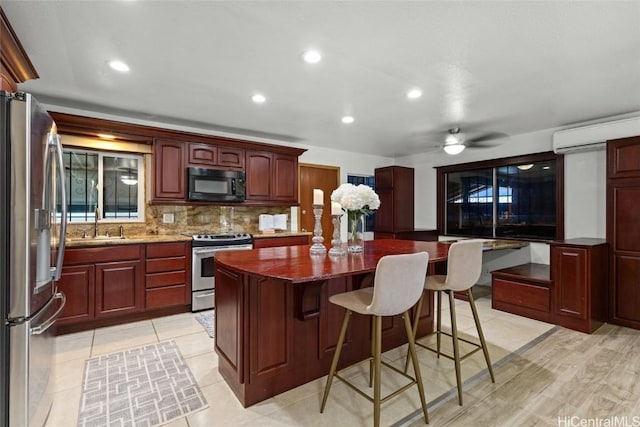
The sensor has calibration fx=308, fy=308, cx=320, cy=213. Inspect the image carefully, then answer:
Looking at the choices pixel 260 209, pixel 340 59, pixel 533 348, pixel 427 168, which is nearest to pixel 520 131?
pixel 427 168

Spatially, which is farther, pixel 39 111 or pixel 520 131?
pixel 520 131

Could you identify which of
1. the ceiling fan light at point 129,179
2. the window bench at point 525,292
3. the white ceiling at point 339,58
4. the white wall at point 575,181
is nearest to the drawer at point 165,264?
the ceiling fan light at point 129,179

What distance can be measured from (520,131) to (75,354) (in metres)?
5.79

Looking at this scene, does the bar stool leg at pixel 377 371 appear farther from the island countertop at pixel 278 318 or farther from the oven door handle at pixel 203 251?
the oven door handle at pixel 203 251

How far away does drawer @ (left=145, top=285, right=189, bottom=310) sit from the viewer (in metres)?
3.44

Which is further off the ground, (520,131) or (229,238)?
(520,131)

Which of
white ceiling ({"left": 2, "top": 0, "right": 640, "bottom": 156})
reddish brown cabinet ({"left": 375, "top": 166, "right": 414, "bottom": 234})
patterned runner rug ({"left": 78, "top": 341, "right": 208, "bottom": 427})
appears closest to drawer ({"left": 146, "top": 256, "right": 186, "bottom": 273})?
patterned runner rug ({"left": 78, "top": 341, "right": 208, "bottom": 427})

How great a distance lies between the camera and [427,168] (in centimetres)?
595

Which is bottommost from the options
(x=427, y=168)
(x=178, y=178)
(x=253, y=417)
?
(x=253, y=417)

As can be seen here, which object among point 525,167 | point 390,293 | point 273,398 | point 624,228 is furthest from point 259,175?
point 624,228

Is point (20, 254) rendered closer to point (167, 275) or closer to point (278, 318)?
point (278, 318)

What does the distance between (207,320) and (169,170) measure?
187 centimetres

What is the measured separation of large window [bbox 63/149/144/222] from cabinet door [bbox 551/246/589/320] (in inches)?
195

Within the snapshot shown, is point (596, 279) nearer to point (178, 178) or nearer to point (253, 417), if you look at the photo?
point (253, 417)
